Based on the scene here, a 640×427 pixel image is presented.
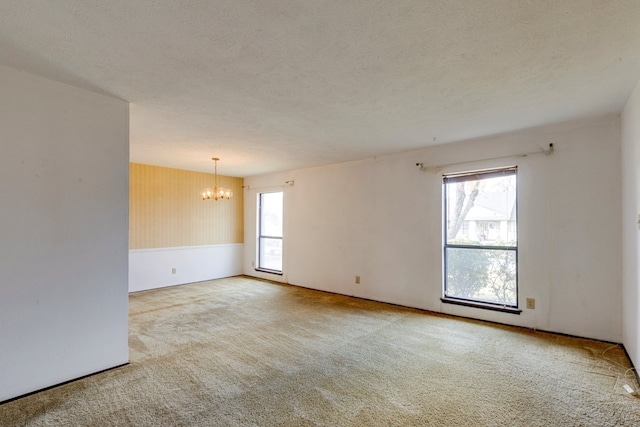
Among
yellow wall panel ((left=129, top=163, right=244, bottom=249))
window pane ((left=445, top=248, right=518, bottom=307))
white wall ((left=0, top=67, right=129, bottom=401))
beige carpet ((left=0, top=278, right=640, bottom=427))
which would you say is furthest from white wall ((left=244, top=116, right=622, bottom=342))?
white wall ((left=0, top=67, right=129, bottom=401))

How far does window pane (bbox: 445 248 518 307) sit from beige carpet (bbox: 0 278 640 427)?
0.42 meters

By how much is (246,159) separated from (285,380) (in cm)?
378

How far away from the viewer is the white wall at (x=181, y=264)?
5.68 metres

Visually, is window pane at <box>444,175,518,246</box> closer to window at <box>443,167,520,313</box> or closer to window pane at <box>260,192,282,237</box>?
window at <box>443,167,520,313</box>

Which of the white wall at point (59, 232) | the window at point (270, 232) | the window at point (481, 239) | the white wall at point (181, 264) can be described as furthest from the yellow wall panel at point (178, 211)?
the window at point (481, 239)

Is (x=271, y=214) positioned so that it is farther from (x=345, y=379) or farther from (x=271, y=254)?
(x=345, y=379)

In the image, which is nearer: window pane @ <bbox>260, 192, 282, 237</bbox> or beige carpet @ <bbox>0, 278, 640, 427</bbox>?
beige carpet @ <bbox>0, 278, 640, 427</bbox>

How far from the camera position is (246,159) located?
5.29 meters

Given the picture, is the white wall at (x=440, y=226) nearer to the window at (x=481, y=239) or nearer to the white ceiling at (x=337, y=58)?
the window at (x=481, y=239)

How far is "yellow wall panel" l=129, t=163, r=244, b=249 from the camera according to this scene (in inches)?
225

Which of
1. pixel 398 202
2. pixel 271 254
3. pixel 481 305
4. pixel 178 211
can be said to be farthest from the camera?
pixel 271 254

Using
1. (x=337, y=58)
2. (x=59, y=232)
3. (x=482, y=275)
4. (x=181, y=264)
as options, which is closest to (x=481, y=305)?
(x=482, y=275)

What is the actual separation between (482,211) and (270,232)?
447 centimetres

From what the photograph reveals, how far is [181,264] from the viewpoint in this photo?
6.32 m
